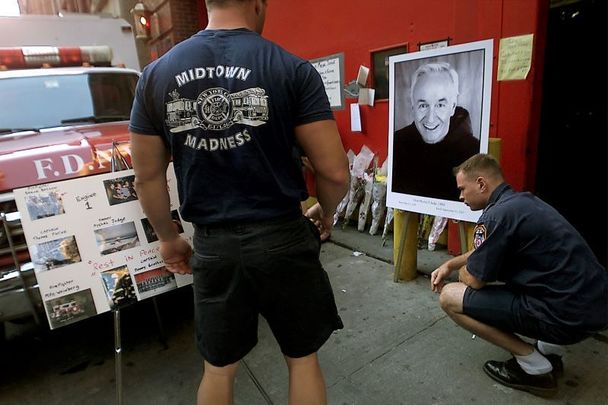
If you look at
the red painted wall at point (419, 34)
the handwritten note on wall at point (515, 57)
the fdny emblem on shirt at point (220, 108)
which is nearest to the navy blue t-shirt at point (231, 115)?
the fdny emblem on shirt at point (220, 108)

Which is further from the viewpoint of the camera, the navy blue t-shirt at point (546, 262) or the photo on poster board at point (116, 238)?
the photo on poster board at point (116, 238)

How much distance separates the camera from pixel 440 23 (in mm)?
3922

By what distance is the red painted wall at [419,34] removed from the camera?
10.5 ft

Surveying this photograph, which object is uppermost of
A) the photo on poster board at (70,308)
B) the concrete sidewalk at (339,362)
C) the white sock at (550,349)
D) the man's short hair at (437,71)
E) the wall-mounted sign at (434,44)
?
the wall-mounted sign at (434,44)

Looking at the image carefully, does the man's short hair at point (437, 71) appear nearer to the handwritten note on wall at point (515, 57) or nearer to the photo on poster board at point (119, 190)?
the handwritten note on wall at point (515, 57)

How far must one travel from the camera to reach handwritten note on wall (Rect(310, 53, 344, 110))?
5.21 meters

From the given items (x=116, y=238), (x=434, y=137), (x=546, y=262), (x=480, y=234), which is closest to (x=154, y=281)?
(x=116, y=238)

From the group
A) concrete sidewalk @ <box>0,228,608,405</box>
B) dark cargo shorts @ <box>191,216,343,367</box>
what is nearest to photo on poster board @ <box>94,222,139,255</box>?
dark cargo shorts @ <box>191,216,343,367</box>

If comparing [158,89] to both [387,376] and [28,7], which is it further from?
[28,7]

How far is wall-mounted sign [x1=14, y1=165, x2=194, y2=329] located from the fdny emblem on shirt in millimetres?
965

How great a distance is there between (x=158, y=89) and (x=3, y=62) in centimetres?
342

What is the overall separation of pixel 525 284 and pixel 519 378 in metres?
0.60

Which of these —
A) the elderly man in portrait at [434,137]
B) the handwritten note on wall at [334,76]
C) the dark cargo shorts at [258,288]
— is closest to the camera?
the dark cargo shorts at [258,288]

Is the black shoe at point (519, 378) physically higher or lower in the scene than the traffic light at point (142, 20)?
lower
